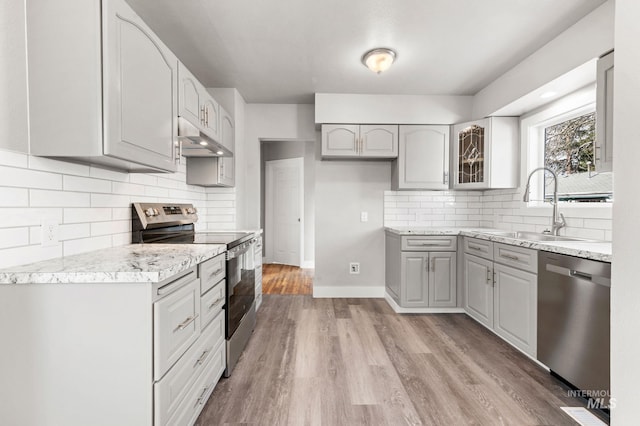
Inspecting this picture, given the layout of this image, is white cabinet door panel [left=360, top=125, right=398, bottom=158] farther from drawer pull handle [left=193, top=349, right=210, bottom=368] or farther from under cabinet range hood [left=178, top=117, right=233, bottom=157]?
drawer pull handle [left=193, top=349, right=210, bottom=368]

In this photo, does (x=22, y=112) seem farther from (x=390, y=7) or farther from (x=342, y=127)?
(x=342, y=127)

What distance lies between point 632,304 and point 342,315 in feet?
8.62

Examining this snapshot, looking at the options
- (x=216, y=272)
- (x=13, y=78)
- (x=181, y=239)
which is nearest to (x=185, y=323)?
(x=216, y=272)

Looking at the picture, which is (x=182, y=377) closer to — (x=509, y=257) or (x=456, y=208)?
(x=509, y=257)

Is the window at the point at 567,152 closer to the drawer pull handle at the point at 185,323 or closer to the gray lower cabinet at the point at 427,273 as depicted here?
the gray lower cabinet at the point at 427,273

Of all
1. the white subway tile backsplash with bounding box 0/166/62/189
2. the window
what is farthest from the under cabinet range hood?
the window

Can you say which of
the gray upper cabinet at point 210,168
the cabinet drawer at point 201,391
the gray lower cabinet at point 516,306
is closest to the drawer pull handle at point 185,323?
the cabinet drawer at point 201,391

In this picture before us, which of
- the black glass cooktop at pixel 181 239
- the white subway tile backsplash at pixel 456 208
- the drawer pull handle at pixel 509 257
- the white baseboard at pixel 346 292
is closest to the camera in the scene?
the black glass cooktop at pixel 181 239

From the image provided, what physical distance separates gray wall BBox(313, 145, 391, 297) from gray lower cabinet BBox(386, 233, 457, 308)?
0.61 meters

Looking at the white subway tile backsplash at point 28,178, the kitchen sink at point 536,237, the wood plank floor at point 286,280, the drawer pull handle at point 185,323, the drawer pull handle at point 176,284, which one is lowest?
the wood plank floor at point 286,280

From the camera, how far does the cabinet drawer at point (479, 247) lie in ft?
8.26

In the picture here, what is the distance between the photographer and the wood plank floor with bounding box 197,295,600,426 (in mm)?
1547

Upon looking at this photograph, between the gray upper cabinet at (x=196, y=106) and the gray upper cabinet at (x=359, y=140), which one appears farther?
the gray upper cabinet at (x=359, y=140)

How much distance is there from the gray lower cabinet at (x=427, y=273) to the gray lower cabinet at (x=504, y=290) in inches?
6.3
